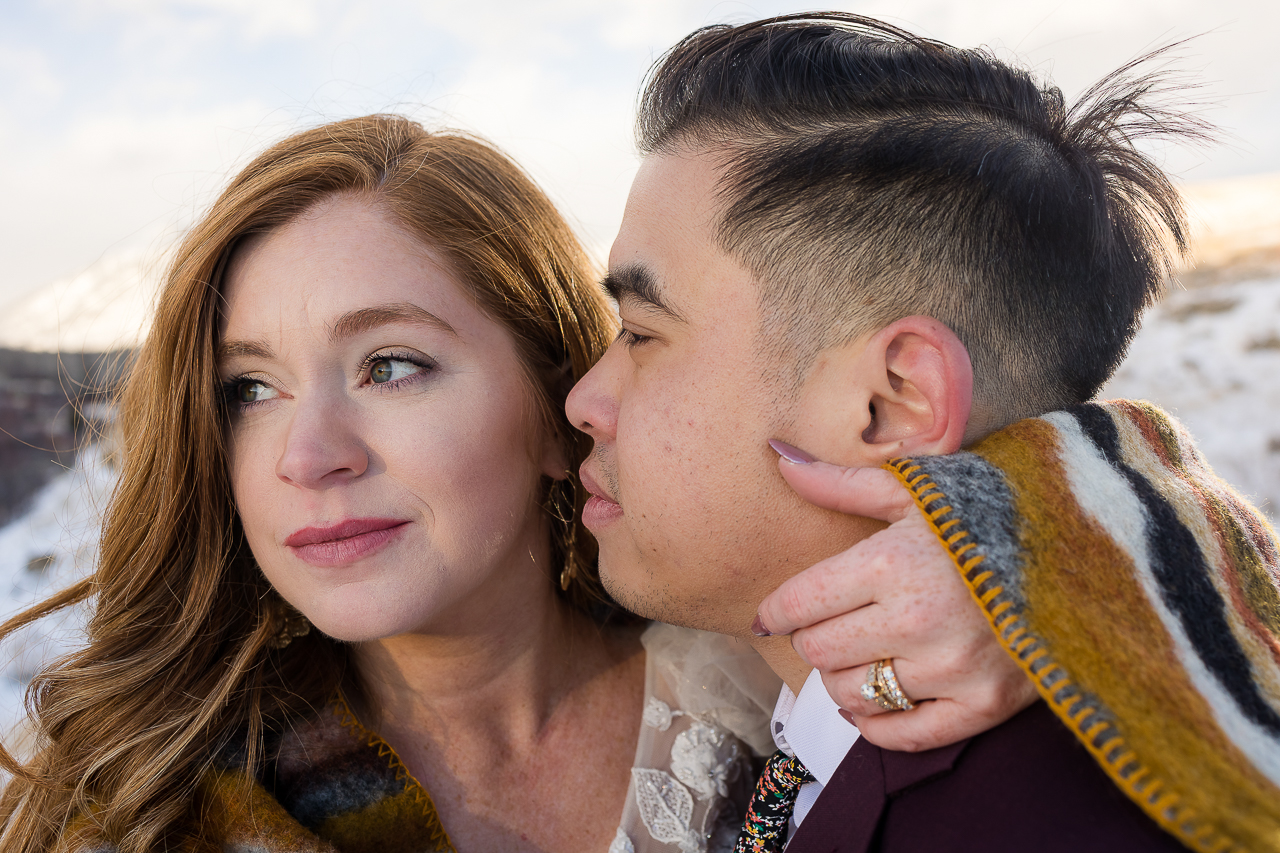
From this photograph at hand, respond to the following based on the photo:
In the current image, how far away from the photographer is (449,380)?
2188mm

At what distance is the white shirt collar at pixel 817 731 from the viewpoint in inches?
75.6

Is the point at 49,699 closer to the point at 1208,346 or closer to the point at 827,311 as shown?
the point at 827,311

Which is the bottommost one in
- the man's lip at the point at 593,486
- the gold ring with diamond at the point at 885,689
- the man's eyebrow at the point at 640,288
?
the man's lip at the point at 593,486

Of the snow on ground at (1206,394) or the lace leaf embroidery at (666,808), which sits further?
the snow on ground at (1206,394)

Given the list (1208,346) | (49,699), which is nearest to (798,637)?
(49,699)

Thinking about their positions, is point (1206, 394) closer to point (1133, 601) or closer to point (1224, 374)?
point (1224, 374)

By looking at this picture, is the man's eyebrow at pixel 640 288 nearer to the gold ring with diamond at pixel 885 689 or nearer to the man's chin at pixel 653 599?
the man's chin at pixel 653 599

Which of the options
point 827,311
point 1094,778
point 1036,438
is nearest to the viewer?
point 1094,778

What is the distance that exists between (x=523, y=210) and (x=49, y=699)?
72.5 inches

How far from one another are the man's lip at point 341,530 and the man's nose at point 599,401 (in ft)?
1.65

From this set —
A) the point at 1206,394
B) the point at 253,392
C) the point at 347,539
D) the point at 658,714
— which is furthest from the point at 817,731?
the point at 1206,394

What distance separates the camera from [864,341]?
1.81m

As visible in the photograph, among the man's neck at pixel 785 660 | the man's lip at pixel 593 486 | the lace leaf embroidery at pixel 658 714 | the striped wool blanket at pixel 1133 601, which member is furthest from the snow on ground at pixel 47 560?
the striped wool blanket at pixel 1133 601

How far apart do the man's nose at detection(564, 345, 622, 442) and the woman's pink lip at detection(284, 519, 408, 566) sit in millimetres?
504
